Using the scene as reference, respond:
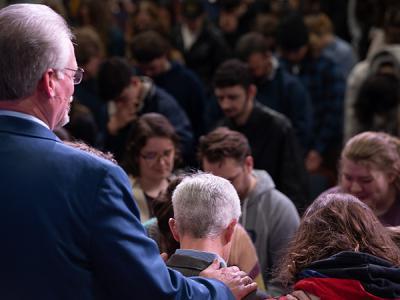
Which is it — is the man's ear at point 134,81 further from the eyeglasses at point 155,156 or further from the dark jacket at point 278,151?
the eyeglasses at point 155,156

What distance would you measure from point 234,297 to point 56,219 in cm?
57

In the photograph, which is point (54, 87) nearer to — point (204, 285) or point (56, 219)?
point (56, 219)

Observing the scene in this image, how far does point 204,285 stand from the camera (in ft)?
8.29

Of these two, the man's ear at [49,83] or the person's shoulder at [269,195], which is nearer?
the man's ear at [49,83]

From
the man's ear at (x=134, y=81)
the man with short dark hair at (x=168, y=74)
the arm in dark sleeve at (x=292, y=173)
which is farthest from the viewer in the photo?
the man with short dark hair at (x=168, y=74)

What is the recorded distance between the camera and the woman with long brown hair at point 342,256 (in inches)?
106

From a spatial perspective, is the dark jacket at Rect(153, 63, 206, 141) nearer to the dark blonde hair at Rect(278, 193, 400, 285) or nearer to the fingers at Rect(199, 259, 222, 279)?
the dark blonde hair at Rect(278, 193, 400, 285)

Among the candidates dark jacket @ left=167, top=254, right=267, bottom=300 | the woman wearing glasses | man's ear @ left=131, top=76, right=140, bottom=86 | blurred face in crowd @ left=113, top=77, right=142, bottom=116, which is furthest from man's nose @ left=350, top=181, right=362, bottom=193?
man's ear @ left=131, top=76, right=140, bottom=86

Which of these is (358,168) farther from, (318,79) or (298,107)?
(318,79)

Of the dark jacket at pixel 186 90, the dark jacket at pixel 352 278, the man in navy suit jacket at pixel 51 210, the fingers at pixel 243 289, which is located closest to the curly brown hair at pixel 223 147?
the dark jacket at pixel 352 278

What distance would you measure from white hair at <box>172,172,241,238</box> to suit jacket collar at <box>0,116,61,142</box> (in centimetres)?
A: 64

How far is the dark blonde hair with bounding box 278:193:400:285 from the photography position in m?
2.84

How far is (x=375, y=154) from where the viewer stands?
4.34 m

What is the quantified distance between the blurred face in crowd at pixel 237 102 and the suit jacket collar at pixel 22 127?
348cm
